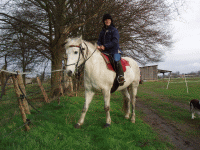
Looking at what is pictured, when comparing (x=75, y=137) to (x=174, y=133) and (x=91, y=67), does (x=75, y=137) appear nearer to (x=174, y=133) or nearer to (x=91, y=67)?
(x=91, y=67)

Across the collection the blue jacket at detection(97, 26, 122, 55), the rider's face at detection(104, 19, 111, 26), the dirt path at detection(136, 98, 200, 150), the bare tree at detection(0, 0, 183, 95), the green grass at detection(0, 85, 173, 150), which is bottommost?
the dirt path at detection(136, 98, 200, 150)

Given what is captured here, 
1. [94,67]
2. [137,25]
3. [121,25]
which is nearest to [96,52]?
[94,67]

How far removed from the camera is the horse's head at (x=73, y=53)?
271 centimetres

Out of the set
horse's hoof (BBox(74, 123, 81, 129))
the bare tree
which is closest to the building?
the bare tree

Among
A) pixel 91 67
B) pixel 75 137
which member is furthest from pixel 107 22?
pixel 75 137

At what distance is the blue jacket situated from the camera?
3.54m

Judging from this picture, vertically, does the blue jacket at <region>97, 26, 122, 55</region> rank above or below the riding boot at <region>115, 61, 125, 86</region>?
above

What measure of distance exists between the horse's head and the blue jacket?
0.85 m

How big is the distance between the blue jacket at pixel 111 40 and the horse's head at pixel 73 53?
85 cm

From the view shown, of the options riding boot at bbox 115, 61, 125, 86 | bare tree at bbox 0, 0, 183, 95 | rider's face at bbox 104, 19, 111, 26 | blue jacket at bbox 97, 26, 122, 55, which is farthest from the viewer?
bare tree at bbox 0, 0, 183, 95

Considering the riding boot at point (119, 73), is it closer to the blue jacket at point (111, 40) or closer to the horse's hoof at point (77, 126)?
the blue jacket at point (111, 40)

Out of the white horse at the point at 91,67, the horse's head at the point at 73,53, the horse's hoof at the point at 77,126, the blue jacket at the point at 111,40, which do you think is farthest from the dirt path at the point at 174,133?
the horse's head at the point at 73,53

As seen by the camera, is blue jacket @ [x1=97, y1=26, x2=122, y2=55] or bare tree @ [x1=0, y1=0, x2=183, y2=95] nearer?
blue jacket @ [x1=97, y1=26, x2=122, y2=55]

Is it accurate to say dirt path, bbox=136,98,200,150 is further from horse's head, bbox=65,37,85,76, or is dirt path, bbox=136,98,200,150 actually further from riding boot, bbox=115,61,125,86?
horse's head, bbox=65,37,85,76
